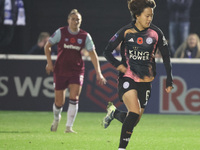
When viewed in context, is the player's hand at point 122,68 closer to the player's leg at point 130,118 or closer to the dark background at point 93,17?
the player's leg at point 130,118

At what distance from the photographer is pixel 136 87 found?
9336 millimetres

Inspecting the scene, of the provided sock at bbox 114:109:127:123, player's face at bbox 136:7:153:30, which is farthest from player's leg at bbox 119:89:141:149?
sock at bbox 114:109:127:123

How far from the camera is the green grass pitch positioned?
35.0 feet

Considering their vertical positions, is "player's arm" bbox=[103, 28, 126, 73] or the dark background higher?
"player's arm" bbox=[103, 28, 126, 73]

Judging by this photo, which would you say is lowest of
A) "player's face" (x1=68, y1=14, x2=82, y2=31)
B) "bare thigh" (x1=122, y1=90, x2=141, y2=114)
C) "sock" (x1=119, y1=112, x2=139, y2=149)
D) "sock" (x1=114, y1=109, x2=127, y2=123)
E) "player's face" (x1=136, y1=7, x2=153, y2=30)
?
"sock" (x1=114, y1=109, x2=127, y2=123)

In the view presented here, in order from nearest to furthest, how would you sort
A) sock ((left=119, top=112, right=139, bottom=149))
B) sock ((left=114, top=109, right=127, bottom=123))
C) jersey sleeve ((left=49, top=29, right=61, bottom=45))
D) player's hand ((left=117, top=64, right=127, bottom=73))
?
sock ((left=119, top=112, right=139, bottom=149)), player's hand ((left=117, top=64, right=127, bottom=73)), sock ((left=114, top=109, right=127, bottom=123)), jersey sleeve ((left=49, top=29, right=61, bottom=45))

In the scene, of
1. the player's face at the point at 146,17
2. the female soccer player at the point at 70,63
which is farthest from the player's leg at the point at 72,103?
the player's face at the point at 146,17

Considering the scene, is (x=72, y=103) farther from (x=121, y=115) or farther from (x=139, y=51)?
(x=139, y=51)

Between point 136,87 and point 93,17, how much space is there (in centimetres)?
1176

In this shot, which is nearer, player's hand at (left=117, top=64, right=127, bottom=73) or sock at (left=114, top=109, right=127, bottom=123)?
player's hand at (left=117, top=64, right=127, bottom=73)

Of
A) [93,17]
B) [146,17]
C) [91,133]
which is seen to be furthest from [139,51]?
[93,17]

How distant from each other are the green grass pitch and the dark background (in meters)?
4.13

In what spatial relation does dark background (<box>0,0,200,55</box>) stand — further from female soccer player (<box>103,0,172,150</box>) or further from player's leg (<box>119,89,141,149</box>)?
player's leg (<box>119,89,141,149</box>)

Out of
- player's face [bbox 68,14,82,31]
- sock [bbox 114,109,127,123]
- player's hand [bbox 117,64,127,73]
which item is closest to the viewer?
player's hand [bbox 117,64,127,73]
